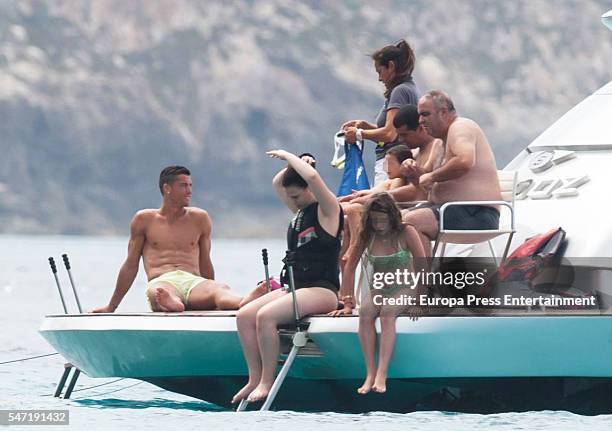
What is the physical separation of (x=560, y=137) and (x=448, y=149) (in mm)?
2216

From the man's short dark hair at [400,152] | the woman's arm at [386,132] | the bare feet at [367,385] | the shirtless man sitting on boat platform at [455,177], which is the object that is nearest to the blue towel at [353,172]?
the woman's arm at [386,132]

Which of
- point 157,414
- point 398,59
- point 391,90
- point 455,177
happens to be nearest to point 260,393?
point 157,414

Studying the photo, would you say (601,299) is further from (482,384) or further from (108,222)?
(108,222)

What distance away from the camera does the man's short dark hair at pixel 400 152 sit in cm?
1347

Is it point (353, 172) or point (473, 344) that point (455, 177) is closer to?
point (473, 344)

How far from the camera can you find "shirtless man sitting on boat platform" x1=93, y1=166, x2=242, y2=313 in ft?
47.3

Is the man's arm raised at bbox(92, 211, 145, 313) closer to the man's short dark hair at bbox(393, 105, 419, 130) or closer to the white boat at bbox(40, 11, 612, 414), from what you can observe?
the white boat at bbox(40, 11, 612, 414)

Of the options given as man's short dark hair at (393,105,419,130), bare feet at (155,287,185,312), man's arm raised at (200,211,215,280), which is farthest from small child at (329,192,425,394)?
man's arm raised at (200,211,215,280)

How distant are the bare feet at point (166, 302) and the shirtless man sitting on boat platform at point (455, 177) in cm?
223

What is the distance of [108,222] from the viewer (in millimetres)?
179125

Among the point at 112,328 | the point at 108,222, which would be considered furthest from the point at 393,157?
the point at 108,222

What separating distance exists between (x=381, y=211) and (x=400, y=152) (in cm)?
118

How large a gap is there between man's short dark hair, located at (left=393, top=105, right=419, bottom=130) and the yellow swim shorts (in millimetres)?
2361

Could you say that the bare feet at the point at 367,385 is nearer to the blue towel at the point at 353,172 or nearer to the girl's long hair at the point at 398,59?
the blue towel at the point at 353,172
